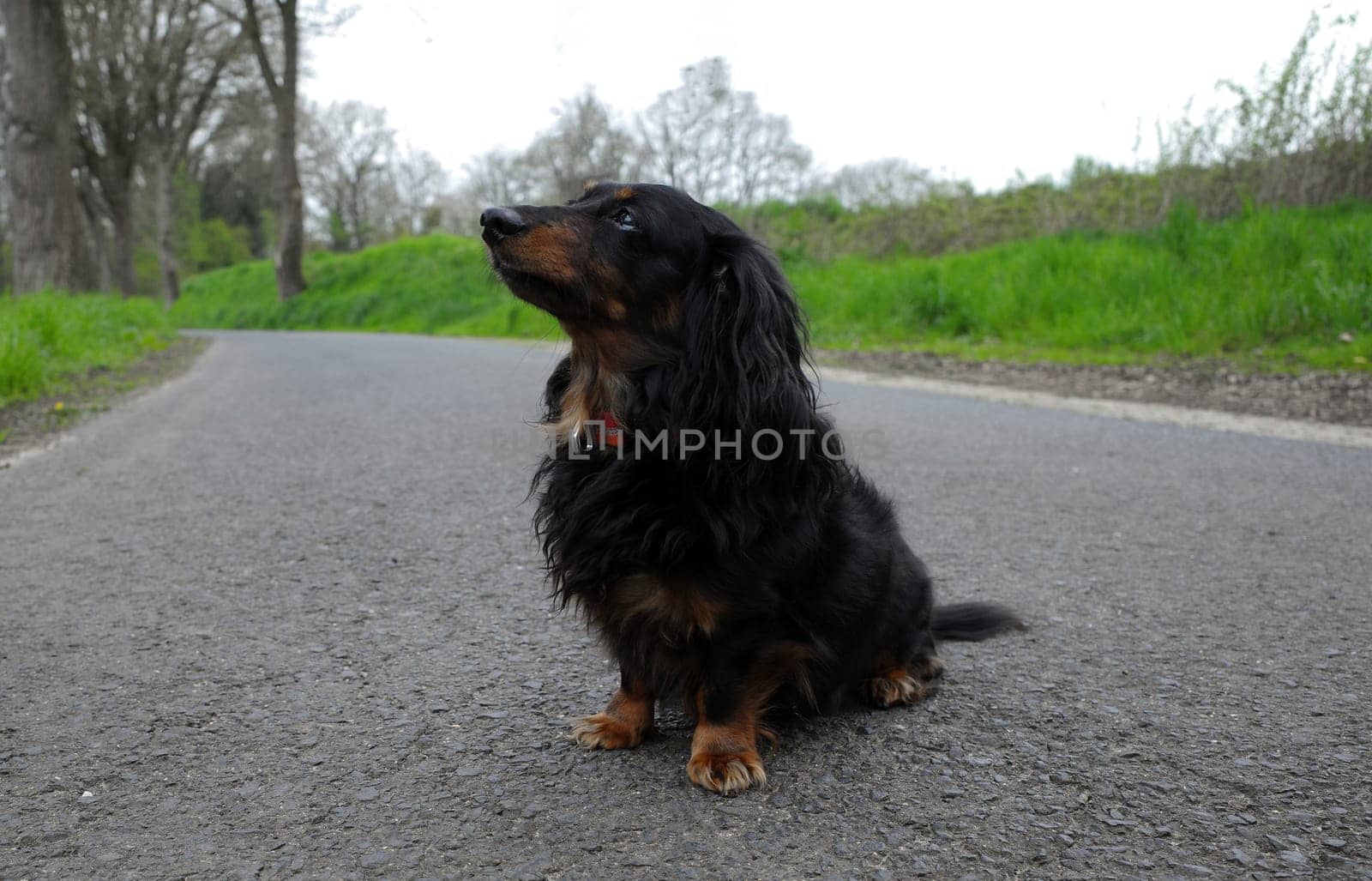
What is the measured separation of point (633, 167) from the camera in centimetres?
1702

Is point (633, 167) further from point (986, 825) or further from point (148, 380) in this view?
point (986, 825)

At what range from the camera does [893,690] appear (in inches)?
93.4

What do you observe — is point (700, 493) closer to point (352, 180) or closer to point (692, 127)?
point (692, 127)

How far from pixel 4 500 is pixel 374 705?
3.04 meters

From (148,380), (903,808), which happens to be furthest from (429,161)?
(903,808)

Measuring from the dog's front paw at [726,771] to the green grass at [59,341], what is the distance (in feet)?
22.0

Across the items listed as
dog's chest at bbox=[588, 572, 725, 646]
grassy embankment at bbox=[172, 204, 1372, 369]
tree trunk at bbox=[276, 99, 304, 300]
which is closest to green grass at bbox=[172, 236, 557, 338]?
tree trunk at bbox=[276, 99, 304, 300]

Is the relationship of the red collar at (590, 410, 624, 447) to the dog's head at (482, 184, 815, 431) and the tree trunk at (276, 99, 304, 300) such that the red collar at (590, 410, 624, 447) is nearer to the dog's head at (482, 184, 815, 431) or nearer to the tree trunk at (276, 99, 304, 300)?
the dog's head at (482, 184, 815, 431)

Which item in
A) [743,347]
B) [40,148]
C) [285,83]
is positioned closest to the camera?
[743,347]

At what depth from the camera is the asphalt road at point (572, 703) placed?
1.72 metres

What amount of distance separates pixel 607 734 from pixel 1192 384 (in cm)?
702

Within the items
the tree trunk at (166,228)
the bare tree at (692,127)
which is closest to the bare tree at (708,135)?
the bare tree at (692,127)

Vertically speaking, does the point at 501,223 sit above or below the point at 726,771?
above

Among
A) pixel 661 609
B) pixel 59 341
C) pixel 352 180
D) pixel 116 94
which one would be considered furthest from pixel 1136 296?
pixel 352 180
